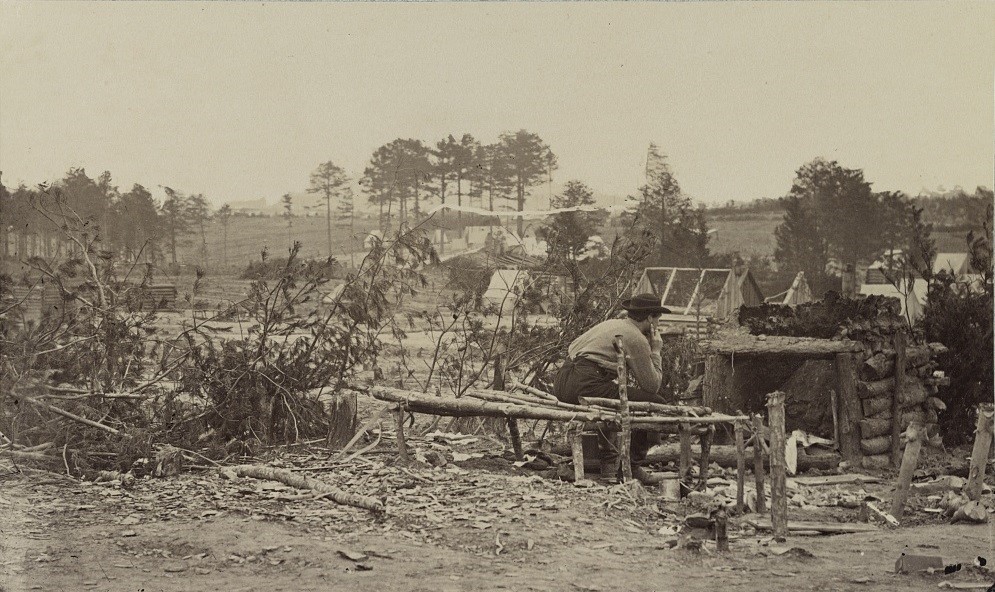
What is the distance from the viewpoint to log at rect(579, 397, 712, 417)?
23.7 ft

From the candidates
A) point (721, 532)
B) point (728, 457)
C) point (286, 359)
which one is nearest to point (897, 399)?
point (728, 457)

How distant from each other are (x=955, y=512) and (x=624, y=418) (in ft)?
8.75

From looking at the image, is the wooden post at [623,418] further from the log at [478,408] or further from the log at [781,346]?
the log at [781,346]

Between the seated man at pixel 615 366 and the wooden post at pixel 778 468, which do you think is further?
the seated man at pixel 615 366

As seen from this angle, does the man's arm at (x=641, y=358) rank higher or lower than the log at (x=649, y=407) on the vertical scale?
higher

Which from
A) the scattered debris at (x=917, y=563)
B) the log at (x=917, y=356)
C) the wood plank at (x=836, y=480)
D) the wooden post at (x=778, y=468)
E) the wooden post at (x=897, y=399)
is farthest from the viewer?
the log at (x=917, y=356)

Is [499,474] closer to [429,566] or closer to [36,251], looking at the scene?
[429,566]

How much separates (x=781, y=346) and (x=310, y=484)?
5229 mm

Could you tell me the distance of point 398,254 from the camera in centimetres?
894

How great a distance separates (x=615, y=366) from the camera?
740 centimetres

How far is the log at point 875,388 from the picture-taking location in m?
9.55

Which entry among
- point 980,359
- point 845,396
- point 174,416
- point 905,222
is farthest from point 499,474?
point 905,222

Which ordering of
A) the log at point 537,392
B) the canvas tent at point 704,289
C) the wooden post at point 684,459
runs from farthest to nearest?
the canvas tent at point 704,289
the log at point 537,392
the wooden post at point 684,459

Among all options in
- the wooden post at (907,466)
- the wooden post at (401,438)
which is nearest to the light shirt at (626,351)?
the wooden post at (401,438)
